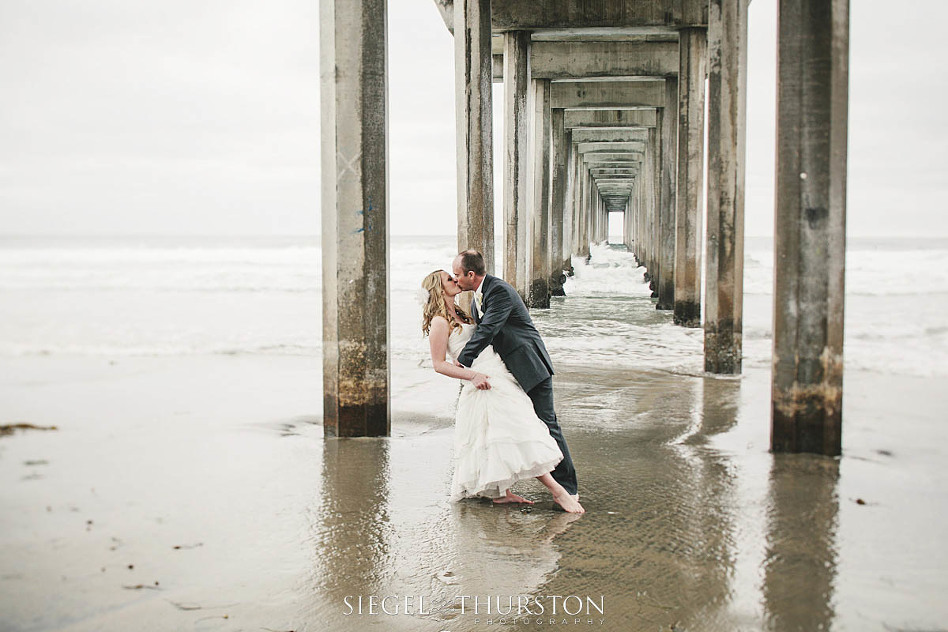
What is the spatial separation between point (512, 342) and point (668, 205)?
43.9ft

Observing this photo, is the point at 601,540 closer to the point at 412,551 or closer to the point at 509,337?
the point at 412,551

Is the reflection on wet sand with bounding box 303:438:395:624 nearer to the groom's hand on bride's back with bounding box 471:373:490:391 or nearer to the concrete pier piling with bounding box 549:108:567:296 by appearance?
the groom's hand on bride's back with bounding box 471:373:490:391

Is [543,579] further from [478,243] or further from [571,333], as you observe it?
[571,333]

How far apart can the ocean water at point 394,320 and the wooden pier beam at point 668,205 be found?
62 centimetres

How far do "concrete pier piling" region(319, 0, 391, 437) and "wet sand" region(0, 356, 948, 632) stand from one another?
0.55m

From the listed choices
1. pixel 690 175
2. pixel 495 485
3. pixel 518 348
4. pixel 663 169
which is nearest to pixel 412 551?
pixel 495 485

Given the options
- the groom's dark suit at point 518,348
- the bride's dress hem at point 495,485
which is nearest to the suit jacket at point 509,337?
the groom's dark suit at point 518,348

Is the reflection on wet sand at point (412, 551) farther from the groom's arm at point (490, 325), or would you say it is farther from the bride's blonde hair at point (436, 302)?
the bride's blonde hair at point (436, 302)

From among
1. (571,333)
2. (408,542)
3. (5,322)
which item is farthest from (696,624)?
(5,322)

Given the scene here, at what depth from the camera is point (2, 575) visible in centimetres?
322

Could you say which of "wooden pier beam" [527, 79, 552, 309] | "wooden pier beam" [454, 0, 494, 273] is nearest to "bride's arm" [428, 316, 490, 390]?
"wooden pier beam" [454, 0, 494, 273]

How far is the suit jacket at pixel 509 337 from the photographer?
13.3ft

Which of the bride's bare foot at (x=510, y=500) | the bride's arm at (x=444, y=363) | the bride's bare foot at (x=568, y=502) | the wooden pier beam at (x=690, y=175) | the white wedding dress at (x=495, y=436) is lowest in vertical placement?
the bride's bare foot at (x=510, y=500)

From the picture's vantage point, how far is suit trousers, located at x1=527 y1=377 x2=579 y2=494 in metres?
4.11
